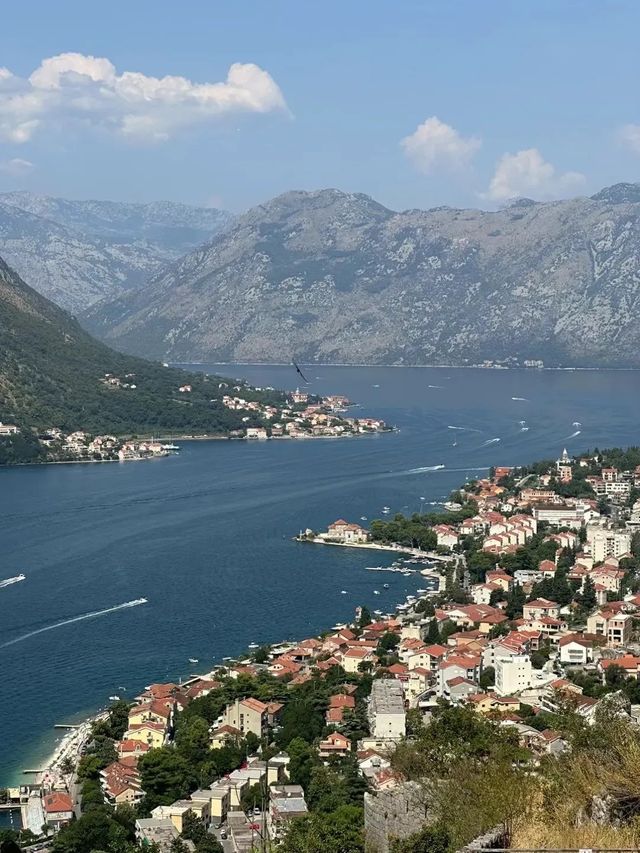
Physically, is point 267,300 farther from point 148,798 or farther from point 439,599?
point 148,798

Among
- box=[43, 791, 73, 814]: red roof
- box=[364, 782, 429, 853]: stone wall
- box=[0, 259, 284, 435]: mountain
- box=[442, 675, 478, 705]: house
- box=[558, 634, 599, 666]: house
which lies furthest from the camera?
box=[0, 259, 284, 435]: mountain

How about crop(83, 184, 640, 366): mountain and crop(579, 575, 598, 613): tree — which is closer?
crop(579, 575, 598, 613): tree

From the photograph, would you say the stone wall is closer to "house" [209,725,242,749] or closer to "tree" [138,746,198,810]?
"tree" [138,746,198,810]

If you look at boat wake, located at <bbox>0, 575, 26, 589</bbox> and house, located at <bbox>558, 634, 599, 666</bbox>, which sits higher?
boat wake, located at <bbox>0, 575, 26, 589</bbox>

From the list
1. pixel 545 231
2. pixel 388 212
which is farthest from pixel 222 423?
pixel 388 212

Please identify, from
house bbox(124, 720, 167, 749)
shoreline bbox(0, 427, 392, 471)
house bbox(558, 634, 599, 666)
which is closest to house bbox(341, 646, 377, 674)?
house bbox(558, 634, 599, 666)
